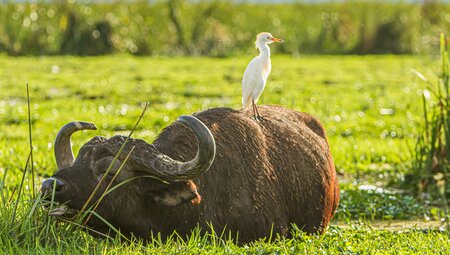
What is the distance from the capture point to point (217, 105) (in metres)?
17.7

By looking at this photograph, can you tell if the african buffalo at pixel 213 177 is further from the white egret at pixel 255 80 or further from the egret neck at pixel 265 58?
the egret neck at pixel 265 58

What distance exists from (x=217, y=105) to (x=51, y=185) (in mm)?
11044

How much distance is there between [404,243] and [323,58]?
2326cm

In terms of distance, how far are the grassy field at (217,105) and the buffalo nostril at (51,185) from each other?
25 cm

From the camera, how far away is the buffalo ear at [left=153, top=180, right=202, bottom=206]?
7117mm

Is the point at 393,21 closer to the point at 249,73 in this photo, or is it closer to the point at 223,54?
the point at 223,54

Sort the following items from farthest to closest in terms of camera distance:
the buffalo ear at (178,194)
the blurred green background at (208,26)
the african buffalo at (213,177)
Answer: the blurred green background at (208,26) → the buffalo ear at (178,194) → the african buffalo at (213,177)

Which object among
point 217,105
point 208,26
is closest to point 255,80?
point 217,105

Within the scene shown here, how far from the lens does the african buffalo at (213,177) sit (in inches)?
274

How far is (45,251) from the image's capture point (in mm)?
6836

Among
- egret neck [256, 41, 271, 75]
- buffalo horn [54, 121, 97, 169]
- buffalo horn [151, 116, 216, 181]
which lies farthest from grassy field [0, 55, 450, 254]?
egret neck [256, 41, 271, 75]

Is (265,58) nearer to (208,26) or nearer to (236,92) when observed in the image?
(236,92)

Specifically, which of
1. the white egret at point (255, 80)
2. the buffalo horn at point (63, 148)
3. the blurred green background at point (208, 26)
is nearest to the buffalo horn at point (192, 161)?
the buffalo horn at point (63, 148)

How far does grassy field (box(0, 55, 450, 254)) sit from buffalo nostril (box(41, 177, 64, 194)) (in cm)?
25
